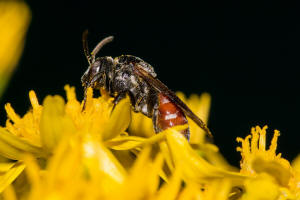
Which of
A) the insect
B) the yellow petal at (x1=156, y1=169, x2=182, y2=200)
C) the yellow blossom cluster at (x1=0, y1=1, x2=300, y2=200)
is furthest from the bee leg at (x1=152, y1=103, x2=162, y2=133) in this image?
the yellow petal at (x1=156, y1=169, x2=182, y2=200)

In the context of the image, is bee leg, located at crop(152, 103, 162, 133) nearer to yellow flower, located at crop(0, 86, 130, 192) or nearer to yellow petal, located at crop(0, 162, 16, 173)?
yellow flower, located at crop(0, 86, 130, 192)

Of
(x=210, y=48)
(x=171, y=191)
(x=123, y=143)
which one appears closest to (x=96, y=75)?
(x=123, y=143)

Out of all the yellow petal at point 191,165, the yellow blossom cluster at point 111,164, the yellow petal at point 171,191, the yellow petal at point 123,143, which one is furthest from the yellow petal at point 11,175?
the yellow petal at point 171,191

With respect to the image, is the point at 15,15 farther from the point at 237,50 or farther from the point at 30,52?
the point at 237,50

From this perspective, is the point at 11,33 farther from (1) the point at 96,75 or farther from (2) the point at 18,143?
(2) the point at 18,143

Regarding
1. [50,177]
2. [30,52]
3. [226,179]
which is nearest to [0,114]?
[30,52]
